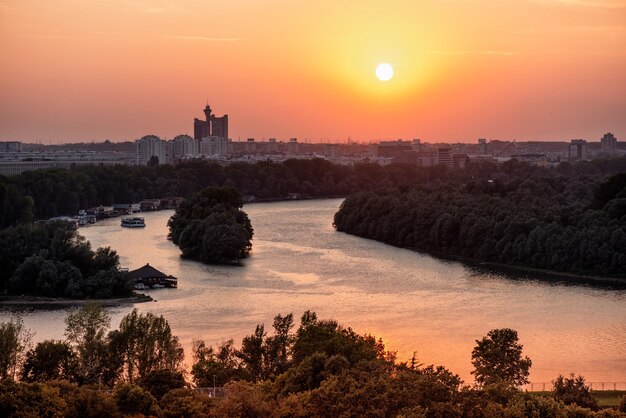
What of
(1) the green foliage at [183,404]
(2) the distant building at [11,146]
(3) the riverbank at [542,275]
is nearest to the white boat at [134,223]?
(3) the riverbank at [542,275]

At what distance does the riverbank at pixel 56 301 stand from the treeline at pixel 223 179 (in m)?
Answer: 11.0

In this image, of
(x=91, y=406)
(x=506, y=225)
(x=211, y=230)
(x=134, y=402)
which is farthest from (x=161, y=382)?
(x=506, y=225)

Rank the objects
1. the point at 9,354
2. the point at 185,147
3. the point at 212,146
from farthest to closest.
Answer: the point at 212,146
the point at 185,147
the point at 9,354

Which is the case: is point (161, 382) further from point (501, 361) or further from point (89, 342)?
point (501, 361)

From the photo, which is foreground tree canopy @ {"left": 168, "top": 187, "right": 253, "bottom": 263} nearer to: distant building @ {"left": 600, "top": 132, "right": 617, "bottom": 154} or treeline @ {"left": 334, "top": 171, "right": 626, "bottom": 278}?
treeline @ {"left": 334, "top": 171, "right": 626, "bottom": 278}

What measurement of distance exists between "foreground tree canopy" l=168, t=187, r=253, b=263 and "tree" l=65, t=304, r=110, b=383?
6.74 m

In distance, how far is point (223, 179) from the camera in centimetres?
3144

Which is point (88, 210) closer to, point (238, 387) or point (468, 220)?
point (468, 220)

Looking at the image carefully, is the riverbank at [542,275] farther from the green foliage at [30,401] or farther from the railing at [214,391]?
the green foliage at [30,401]

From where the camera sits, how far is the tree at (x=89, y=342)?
7.59m

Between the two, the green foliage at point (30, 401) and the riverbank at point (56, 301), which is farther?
the riverbank at point (56, 301)

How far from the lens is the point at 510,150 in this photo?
7494 centimetres

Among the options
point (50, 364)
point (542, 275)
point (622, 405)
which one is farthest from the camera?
point (542, 275)

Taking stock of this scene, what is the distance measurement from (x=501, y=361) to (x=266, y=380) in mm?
1881
